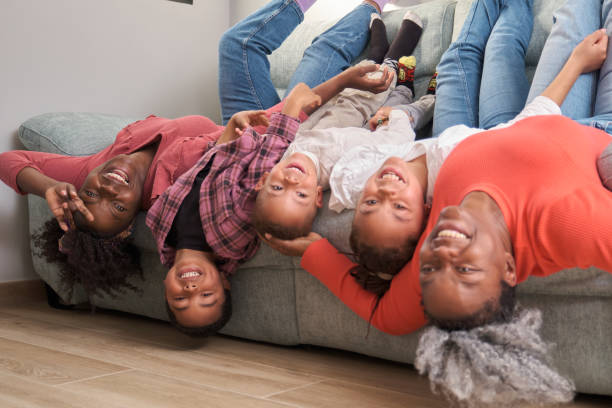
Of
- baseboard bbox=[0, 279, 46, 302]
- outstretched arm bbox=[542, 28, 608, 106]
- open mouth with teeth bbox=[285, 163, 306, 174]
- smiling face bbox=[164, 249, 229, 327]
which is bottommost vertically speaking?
baseboard bbox=[0, 279, 46, 302]

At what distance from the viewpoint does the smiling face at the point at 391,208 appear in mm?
1103

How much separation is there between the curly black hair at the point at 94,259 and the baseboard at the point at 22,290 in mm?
438

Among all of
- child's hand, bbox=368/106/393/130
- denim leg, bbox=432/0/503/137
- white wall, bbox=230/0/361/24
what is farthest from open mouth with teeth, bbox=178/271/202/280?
white wall, bbox=230/0/361/24

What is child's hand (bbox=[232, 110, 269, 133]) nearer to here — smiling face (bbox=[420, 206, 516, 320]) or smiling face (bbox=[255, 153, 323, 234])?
smiling face (bbox=[255, 153, 323, 234])

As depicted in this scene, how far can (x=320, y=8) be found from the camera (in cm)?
290

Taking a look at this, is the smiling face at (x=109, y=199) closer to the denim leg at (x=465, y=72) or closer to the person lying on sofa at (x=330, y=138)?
the person lying on sofa at (x=330, y=138)

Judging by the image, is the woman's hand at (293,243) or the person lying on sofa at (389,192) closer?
the person lying on sofa at (389,192)

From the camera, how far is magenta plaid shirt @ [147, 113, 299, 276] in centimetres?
138

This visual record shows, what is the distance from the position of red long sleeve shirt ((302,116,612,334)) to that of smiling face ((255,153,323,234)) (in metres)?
0.12

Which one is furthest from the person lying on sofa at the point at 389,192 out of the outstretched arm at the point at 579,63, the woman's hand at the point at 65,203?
the woman's hand at the point at 65,203

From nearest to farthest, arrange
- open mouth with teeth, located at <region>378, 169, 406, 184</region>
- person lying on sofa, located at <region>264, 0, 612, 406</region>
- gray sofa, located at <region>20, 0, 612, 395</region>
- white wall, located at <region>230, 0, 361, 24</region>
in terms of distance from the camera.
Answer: person lying on sofa, located at <region>264, 0, 612, 406</region> → gray sofa, located at <region>20, 0, 612, 395</region> → open mouth with teeth, located at <region>378, 169, 406, 184</region> → white wall, located at <region>230, 0, 361, 24</region>

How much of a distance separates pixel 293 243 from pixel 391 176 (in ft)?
A: 0.93

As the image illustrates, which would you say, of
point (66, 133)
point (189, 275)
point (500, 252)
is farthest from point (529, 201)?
point (66, 133)

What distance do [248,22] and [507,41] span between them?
0.96m
